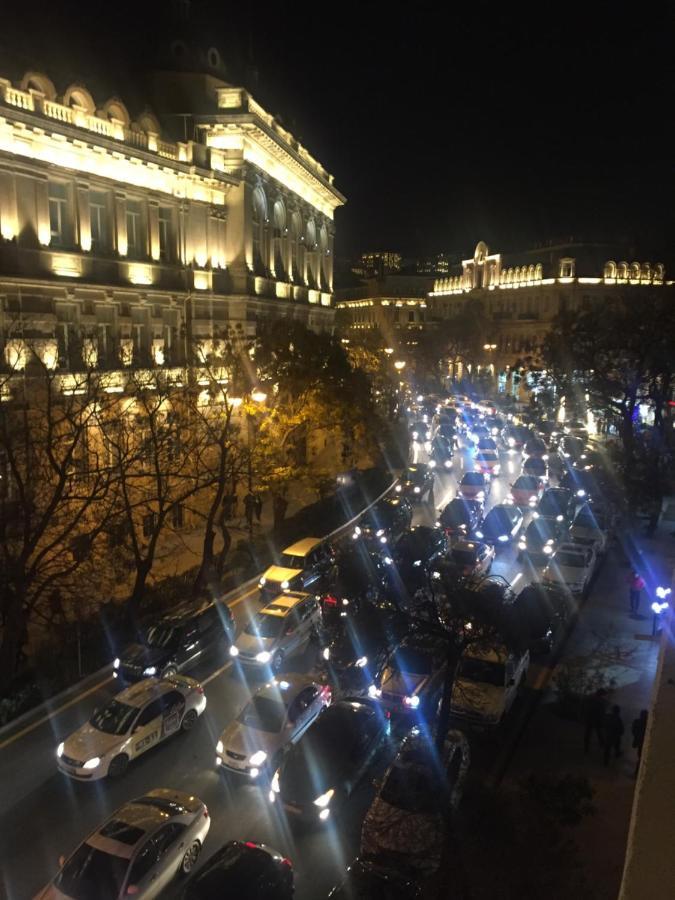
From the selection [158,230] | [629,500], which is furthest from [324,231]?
[629,500]

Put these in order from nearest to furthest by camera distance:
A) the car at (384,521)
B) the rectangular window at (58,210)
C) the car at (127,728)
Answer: the car at (127,728), the rectangular window at (58,210), the car at (384,521)

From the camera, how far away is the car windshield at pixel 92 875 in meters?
9.31

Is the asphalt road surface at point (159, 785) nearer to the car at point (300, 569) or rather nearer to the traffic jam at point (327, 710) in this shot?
the traffic jam at point (327, 710)

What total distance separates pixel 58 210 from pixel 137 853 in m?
22.3

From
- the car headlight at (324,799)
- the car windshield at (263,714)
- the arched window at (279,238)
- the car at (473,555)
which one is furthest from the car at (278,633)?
the arched window at (279,238)

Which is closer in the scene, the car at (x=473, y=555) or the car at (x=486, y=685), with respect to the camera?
the car at (x=486, y=685)

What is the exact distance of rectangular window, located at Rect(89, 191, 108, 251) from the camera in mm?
26922

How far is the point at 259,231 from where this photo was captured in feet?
125

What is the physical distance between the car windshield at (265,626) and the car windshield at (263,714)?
11.4ft

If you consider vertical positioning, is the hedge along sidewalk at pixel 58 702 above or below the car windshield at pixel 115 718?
below

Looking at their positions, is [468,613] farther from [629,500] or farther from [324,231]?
[324,231]

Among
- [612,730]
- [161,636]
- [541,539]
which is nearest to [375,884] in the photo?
[612,730]

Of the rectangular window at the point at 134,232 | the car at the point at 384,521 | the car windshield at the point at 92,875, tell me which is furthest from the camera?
the rectangular window at the point at 134,232

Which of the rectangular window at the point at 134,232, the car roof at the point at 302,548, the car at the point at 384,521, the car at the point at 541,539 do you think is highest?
the rectangular window at the point at 134,232
